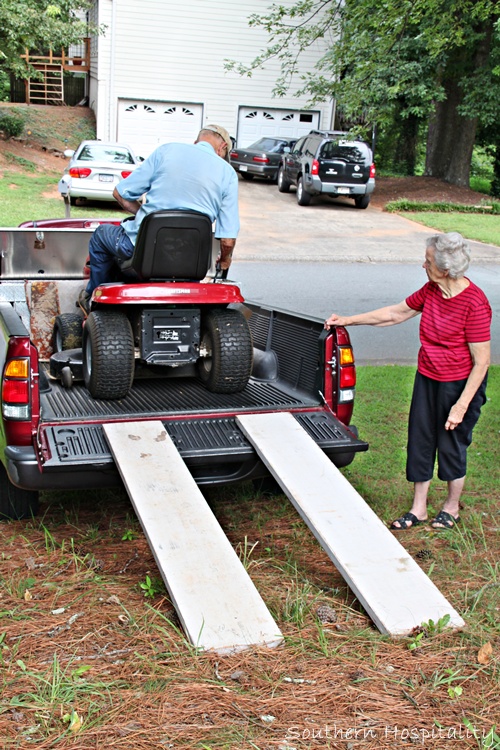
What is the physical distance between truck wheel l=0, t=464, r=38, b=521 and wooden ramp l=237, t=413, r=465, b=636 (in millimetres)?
1240

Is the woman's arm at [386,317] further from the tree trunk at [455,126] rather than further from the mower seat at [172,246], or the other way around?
the tree trunk at [455,126]

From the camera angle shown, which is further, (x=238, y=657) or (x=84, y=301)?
(x=84, y=301)

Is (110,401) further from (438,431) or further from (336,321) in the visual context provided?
(438,431)

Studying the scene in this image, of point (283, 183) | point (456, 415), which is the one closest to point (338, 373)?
point (456, 415)

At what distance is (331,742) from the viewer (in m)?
2.97

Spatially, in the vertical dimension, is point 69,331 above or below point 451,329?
below

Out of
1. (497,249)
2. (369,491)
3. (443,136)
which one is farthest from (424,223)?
(369,491)

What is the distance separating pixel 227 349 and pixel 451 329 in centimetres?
133

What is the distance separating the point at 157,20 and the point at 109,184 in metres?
11.6

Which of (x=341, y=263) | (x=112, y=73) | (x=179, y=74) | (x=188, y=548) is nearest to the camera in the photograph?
(x=188, y=548)

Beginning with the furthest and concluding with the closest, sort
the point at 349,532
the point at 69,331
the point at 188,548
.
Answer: the point at 69,331, the point at 349,532, the point at 188,548

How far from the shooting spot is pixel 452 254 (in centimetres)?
448

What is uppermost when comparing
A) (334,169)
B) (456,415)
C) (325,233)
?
(334,169)

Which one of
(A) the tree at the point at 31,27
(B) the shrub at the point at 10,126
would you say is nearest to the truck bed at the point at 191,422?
(A) the tree at the point at 31,27
